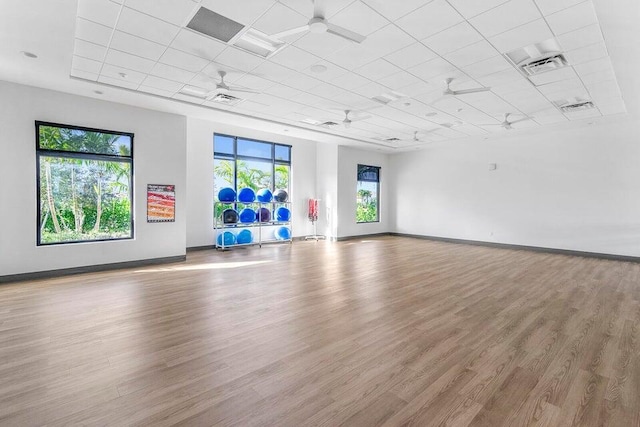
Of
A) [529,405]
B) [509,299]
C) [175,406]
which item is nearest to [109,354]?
[175,406]

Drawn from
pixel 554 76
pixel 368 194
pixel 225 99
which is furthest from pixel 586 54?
pixel 368 194

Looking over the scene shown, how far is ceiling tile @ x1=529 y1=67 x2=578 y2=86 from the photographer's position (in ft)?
14.9

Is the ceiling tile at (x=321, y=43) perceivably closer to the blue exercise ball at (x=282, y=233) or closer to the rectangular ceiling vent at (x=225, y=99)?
the rectangular ceiling vent at (x=225, y=99)

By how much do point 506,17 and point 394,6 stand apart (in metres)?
1.23

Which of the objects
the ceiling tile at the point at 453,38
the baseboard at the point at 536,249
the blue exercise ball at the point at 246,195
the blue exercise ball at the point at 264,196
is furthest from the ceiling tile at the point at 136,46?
the baseboard at the point at 536,249

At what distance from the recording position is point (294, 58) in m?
4.25

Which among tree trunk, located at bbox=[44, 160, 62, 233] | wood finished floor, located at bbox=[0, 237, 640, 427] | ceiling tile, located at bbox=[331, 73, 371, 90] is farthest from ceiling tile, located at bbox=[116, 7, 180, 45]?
tree trunk, located at bbox=[44, 160, 62, 233]

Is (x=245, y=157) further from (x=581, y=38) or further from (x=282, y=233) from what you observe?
(x=581, y=38)

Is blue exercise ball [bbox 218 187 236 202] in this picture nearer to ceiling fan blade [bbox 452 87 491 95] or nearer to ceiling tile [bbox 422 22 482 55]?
ceiling fan blade [bbox 452 87 491 95]

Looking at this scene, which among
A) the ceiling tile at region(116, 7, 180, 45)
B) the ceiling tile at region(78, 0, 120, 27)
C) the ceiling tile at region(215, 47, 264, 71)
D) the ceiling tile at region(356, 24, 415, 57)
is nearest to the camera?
the ceiling tile at region(78, 0, 120, 27)

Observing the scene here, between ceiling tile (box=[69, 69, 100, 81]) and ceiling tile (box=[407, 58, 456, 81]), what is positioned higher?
ceiling tile (box=[69, 69, 100, 81])

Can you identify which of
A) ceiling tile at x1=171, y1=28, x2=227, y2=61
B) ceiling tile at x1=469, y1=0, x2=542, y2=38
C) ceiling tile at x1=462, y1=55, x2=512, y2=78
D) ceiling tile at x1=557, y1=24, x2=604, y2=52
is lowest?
ceiling tile at x1=557, y1=24, x2=604, y2=52

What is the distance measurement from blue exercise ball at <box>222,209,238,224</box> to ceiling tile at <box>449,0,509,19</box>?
22.1ft

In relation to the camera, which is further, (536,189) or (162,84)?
(536,189)
